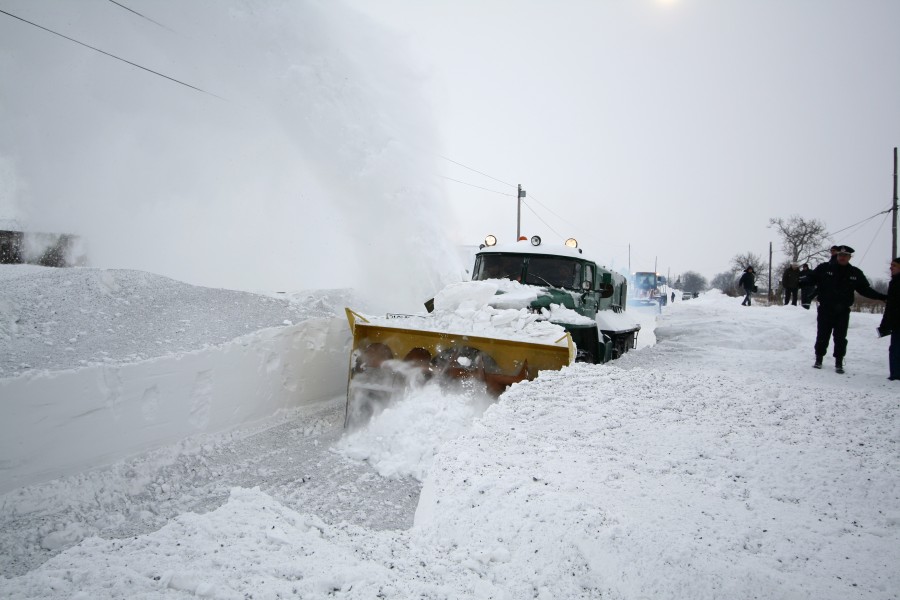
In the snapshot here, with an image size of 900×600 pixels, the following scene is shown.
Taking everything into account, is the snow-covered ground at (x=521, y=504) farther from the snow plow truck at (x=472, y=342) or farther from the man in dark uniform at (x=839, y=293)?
the man in dark uniform at (x=839, y=293)

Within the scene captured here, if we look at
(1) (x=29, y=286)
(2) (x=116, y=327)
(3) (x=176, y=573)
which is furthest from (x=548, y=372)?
(1) (x=29, y=286)

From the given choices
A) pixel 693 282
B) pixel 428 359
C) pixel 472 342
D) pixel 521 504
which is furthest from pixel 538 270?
pixel 693 282

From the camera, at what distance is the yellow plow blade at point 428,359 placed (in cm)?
471

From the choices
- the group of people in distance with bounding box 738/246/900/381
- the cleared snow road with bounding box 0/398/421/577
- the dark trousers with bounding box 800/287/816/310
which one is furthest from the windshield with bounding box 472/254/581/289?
the dark trousers with bounding box 800/287/816/310

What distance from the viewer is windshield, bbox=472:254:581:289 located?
6.95m

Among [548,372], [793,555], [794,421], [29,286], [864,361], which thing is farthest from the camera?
[864,361]

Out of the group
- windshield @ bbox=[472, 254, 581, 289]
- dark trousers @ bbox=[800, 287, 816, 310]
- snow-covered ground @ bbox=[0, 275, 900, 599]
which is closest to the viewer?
snow-covered ground @ bbox=[0, 275, 900, 599]

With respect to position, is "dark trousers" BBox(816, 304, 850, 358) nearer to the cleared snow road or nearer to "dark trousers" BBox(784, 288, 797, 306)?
the cleared snow road

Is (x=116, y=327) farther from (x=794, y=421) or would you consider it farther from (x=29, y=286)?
(x=794, y=421)

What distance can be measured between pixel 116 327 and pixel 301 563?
387cm

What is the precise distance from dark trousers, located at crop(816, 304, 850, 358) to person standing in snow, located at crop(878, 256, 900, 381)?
388 mm

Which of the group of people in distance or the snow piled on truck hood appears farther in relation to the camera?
the group of people in distance

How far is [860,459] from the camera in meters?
2.83

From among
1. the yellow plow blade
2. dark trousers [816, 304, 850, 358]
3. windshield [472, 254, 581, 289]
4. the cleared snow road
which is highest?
windshield [472, 254, 581, 289]
